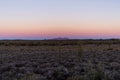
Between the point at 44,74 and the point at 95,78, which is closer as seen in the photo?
the point at 95,78

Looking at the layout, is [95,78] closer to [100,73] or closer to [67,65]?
[100,73]

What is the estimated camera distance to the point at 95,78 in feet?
42.0

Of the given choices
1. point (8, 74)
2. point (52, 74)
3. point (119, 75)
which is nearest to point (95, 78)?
point (119, 75)

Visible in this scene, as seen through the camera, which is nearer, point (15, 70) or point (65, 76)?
point (65, 76)

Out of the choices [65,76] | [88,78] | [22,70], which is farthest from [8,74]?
[88,78]

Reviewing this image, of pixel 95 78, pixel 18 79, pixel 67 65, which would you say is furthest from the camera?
pixel 67 65

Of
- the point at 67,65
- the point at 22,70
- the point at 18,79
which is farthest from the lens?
the point at 67,65

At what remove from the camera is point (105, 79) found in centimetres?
1284

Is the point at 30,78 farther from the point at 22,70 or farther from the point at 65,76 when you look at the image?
the point at 22,70

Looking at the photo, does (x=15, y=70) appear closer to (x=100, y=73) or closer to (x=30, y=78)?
(x=30, y=78)

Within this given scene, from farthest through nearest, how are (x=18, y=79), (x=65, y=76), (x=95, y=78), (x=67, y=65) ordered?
(x=67, y=65)
(x=65, y=76)
(x=18, y=79)
(x=95, y=78)

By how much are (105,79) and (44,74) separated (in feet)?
11.8

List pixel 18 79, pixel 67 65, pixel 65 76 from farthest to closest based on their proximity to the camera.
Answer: pixel 67 65 < pixel 65 76 < pixel 18 79

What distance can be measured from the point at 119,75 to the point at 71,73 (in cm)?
236
